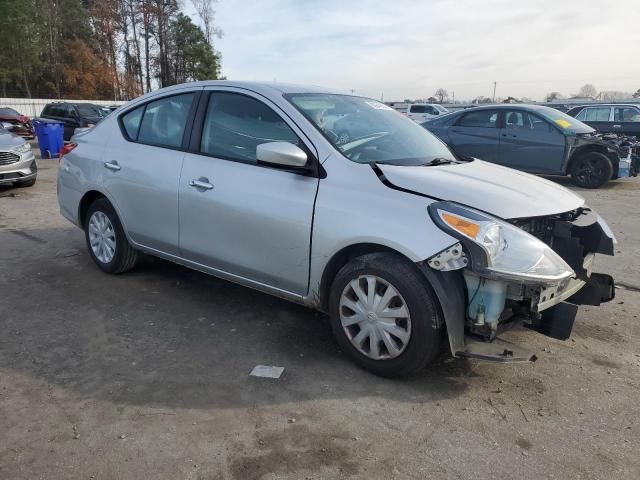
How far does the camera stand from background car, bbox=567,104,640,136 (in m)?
15.3

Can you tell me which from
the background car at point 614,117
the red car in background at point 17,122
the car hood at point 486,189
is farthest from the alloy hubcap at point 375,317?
the red car in background at point 17,122

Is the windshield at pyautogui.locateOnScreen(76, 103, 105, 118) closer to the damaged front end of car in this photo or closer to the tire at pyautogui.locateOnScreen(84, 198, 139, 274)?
the tire at pyautogui.locateOnScreen(84, 198, 139, 274)

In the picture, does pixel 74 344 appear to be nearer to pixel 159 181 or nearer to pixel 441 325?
pixel 159 181

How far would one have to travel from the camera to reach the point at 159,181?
13.6 ft

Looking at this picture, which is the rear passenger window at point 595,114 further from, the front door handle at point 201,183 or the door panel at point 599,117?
the front door handle at point 201,183

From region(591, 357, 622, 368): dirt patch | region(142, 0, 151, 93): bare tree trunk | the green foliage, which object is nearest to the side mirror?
region(591, 357, 622, 368): dirt patch

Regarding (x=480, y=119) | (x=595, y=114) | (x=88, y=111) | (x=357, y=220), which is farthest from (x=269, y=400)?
(x=88, y=111)

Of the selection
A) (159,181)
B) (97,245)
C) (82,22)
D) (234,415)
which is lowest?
(234,415)

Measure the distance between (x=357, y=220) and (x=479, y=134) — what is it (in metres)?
9.25

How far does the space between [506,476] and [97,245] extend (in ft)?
13.4

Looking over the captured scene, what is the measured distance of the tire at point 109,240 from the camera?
473 cm

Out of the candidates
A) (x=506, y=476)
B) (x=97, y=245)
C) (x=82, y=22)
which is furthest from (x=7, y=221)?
(x=82, y=22)

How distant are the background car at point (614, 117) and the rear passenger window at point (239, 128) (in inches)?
586

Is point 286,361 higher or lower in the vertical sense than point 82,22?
lower
